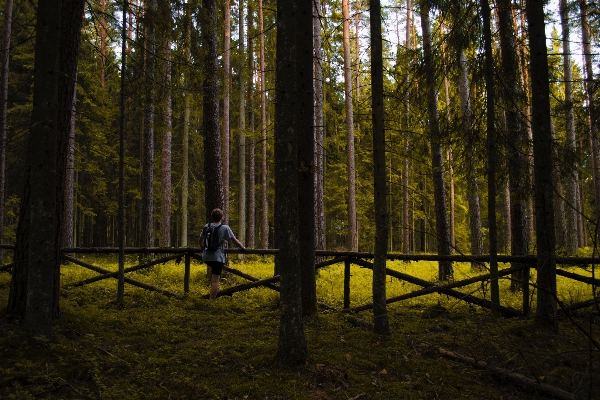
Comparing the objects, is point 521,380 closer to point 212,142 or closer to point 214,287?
point 214,287

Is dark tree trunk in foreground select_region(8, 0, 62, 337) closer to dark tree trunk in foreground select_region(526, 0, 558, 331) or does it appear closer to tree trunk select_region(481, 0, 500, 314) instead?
tree trunk select_region(481, 0, 500, 314)

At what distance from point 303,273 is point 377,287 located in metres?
1.36

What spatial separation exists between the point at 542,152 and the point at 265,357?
16.5ft

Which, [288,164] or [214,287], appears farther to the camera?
[214,287]

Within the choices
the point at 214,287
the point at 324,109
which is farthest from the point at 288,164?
the point at 324,109

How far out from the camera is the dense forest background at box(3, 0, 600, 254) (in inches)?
291

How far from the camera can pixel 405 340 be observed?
600 centimetres

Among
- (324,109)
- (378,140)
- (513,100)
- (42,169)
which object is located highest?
(324,109)

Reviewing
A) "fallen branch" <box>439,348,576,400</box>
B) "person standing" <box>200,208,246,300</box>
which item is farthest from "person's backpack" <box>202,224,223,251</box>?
"fallen branch" <box>439,348,576,400</box>

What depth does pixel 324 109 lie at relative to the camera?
53.8 feet

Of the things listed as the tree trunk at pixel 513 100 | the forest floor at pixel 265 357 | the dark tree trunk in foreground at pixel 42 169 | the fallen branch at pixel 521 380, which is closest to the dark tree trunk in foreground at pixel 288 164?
the forest floor at pixel 265 357

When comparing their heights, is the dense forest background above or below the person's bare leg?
above

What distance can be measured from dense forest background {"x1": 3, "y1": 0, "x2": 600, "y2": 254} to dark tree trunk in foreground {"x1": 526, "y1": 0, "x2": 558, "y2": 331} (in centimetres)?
34

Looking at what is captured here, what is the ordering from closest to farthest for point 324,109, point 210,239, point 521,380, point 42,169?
point 42,169 < point 521,380 < point 210,239 < point 324,109
